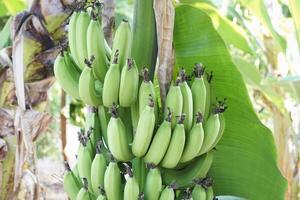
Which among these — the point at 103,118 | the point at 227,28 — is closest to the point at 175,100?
the point at 103,118

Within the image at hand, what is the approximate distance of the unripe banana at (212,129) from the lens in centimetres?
84

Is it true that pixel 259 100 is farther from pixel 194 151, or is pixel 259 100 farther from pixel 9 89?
pixel 194 151

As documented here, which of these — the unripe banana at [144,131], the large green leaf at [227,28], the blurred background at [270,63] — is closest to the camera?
the unripe banana at [144,131]

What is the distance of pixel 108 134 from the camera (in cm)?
81

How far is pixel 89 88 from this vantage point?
2.72 feet

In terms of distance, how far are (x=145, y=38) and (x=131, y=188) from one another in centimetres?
23

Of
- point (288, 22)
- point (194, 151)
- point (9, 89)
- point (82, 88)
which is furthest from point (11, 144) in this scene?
point (288, 22)

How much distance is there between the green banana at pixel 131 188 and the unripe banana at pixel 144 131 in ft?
0.10

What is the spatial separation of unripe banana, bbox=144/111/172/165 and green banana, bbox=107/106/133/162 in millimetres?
41

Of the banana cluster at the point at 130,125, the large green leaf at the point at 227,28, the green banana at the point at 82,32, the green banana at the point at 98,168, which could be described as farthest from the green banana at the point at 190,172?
the large green leaf at the point at 227,28

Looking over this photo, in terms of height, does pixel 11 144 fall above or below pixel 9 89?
below

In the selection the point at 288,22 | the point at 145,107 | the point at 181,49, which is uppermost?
the point at 288,22

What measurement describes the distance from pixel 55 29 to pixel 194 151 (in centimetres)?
43

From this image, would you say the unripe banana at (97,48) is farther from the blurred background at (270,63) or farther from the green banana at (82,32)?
the blurred background at (270,63)
